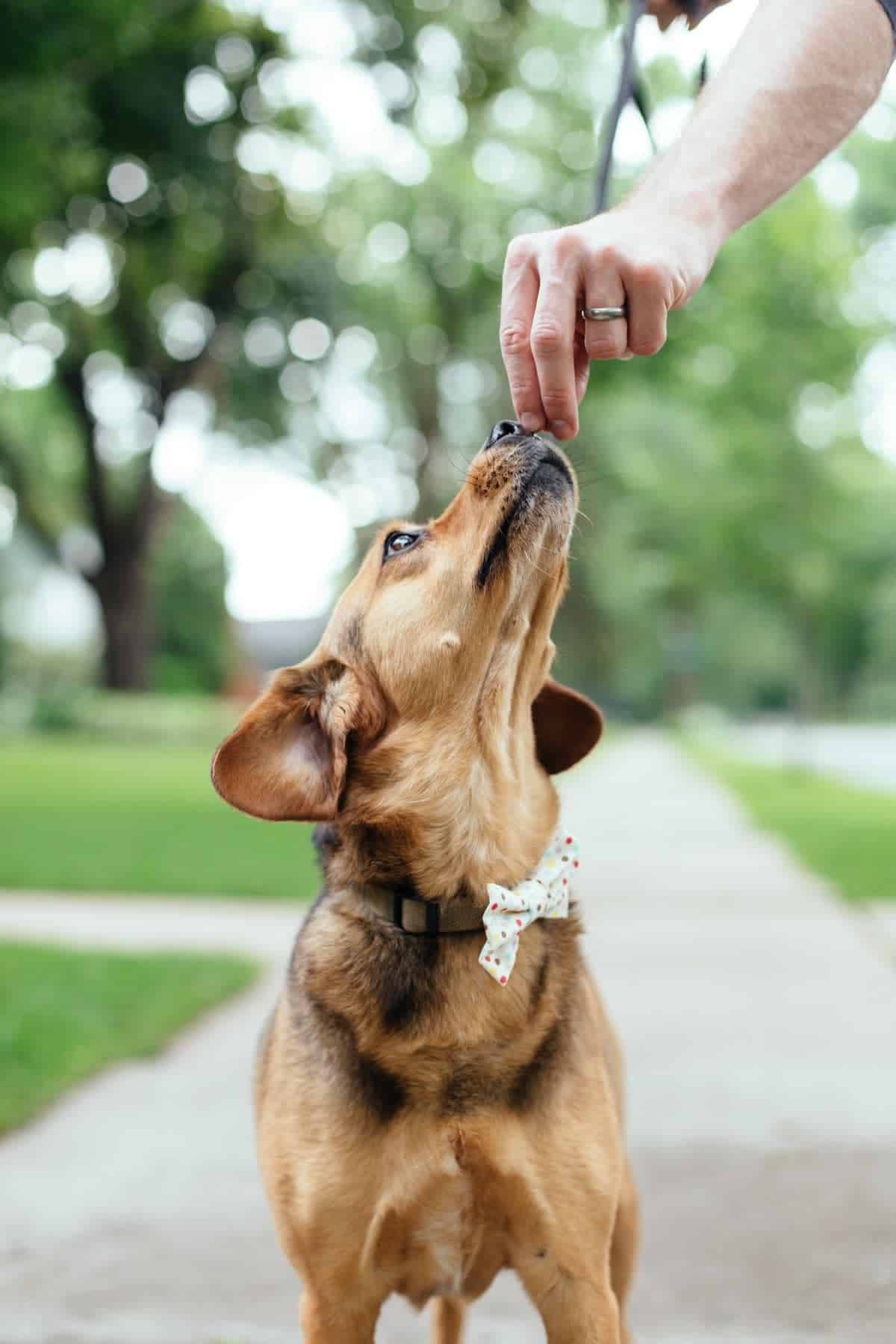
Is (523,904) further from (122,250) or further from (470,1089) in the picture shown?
(122,250)

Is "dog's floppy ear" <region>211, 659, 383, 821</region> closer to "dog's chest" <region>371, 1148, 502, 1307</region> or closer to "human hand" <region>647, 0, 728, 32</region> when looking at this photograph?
"dog's chest" <region>371, 1148, 502, 1307</region>

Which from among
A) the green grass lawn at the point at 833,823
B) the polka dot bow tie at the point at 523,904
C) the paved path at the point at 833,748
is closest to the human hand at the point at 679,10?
the polka dot bow tie at the point at 523,904

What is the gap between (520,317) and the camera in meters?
2.20

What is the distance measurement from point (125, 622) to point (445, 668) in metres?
31.6

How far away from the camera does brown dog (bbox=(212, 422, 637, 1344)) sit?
2.64m

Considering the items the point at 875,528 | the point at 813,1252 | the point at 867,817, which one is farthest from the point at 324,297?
the point at 875,528

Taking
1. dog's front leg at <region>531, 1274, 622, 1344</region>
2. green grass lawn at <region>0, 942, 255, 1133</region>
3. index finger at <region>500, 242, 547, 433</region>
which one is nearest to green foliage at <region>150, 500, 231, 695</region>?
green grass lawn at <region>0, 942, 255, 1133</region>

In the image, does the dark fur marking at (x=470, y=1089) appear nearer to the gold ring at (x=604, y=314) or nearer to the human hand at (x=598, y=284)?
the human hand at (x=598, y=284)

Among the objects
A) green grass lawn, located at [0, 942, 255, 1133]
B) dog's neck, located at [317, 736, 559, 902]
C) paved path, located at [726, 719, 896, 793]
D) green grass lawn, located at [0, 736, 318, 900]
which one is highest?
dog's neck, located at [317, 736, 559, 902]

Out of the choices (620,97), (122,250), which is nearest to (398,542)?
(620,97)

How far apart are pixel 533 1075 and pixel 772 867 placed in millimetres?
8854

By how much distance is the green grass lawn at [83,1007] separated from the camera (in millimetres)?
5207

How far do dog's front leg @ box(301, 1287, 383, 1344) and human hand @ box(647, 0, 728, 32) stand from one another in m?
2.95

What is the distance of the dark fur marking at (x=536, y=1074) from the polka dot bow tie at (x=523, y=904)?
167mm
